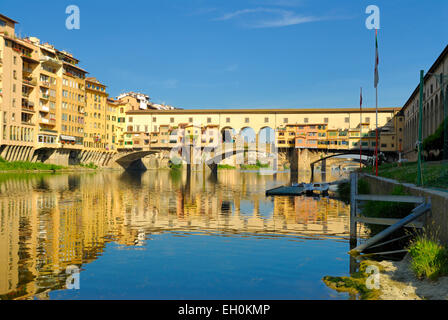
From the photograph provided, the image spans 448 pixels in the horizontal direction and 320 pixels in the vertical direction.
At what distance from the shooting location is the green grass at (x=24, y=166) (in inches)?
3017

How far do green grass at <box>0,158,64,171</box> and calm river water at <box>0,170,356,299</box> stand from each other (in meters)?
53.1

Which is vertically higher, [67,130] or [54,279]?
[67,130]

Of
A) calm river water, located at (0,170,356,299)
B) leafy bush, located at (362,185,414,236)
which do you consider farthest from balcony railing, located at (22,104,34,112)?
leafy bush, located at (362,185,414,236)

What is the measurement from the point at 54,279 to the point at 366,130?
10520 cm

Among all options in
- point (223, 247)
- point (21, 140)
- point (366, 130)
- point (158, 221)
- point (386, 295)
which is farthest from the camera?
point (366, 130)

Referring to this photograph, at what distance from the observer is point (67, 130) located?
327ft

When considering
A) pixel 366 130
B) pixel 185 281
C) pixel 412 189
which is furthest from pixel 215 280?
pixel 366 130

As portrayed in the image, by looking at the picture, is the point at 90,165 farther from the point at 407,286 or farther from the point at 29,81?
the point at 407,286

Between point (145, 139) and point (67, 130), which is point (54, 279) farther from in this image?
point (145, 139)

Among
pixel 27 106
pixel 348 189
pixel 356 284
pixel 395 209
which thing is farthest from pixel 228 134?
pixel 356 284

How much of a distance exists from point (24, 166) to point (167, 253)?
2925 inches

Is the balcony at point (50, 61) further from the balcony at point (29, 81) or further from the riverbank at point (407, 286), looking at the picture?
the riverbank at point (407, 286)

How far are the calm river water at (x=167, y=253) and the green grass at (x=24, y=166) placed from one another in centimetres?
5315

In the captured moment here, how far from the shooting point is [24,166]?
81.2 meters
